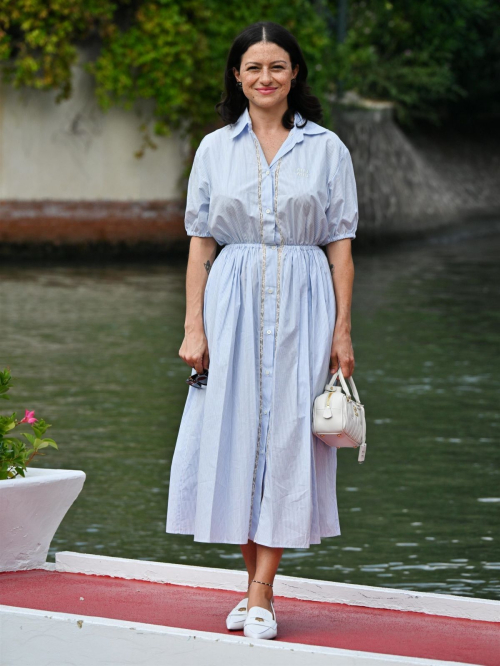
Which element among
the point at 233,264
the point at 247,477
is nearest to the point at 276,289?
the point at 233,264

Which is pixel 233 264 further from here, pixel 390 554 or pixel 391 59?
pixel 391 59

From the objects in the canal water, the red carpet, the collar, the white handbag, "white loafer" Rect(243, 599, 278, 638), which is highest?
the collar

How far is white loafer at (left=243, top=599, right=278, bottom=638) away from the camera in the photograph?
401 cm

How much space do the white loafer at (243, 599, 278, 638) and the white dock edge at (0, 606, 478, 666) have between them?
276mm

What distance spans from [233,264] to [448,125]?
2923cm

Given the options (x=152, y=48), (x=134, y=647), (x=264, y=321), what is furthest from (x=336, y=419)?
(x=152, y=48)

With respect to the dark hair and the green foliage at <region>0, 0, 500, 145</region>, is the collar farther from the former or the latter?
the green foliage at <region>0, 0, 500, 145</region>

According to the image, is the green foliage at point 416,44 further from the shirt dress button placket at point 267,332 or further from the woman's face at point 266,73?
the shirt dress button placket at point 267,332

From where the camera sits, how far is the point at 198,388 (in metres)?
4.30

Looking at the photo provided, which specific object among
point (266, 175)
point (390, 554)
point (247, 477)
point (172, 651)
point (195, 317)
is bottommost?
point (390, 554)

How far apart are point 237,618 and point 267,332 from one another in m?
0.85

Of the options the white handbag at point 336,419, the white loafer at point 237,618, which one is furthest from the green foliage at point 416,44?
the white loafer at point 237,618

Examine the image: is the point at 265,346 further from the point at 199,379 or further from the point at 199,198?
the point at 199,198

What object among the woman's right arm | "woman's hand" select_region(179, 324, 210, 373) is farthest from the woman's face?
"woman's hand" select_region(179, 324, 210, 373)
